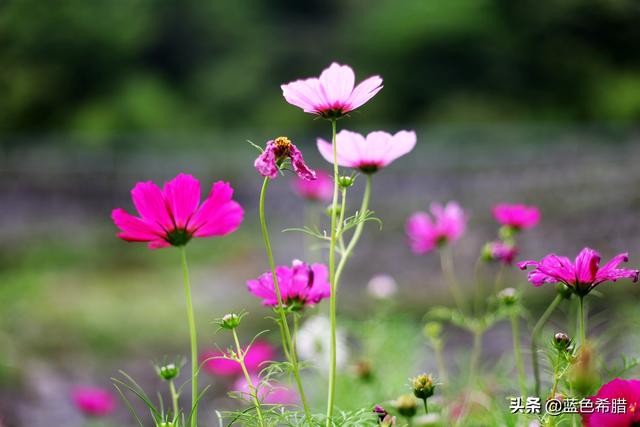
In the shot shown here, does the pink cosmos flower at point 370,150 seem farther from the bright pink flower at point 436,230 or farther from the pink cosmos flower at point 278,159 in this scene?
the bright pink flower at point 436,230

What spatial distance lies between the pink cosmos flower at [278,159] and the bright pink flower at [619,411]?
0.27 metres

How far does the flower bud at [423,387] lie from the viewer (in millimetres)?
616

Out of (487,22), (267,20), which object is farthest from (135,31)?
(487,22)

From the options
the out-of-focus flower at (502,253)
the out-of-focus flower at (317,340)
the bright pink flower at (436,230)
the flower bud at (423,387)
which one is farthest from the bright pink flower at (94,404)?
the flower bud at (423,387)

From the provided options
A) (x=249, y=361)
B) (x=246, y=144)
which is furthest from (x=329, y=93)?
(x=246, y=144)

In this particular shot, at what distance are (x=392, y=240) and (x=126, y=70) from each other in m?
8.35

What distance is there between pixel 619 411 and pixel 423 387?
0.16 metres

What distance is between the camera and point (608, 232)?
490 cm

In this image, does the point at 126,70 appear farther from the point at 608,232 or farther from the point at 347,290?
the point at 608,232

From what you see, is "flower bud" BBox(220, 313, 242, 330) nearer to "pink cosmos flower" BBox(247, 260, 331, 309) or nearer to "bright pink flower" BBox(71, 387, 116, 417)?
"pink cosmos flower" BBox(247, 260, 331, 309)

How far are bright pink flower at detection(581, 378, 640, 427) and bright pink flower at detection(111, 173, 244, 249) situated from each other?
309mm

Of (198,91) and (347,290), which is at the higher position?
(198,91)

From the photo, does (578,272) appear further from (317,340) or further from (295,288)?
(317,340)

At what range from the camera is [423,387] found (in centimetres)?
62
